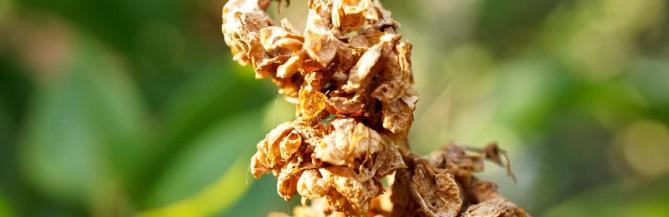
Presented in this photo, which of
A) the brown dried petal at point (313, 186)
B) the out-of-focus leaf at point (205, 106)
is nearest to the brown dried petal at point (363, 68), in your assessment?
the brown dried petal at point (313, 186)

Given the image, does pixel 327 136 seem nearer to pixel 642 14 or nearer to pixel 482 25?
pixel 482 25

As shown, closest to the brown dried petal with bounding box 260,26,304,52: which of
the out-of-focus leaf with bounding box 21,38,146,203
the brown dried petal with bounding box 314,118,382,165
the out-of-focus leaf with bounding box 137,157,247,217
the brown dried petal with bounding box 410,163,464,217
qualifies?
the brown dried petal with bounding box 314,118,382,165

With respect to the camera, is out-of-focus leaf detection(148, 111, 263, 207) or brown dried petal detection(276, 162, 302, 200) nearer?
brown dried petal detection(276, 162, 302, 200)

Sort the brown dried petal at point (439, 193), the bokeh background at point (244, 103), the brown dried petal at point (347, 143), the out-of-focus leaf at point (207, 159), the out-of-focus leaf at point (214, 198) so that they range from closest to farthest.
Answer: the brown dried petal at point (347, 143)
the brown dried petal at point (439, 193)
the out-of-focus leaf at point (214, 198)
the out-of-focus leaf at point (207, 159)
the bokeh background at point (244, 103)

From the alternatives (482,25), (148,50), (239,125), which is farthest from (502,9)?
(239,125)

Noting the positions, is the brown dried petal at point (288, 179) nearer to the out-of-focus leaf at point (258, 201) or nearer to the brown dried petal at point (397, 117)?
the brown dried petal at point (397, 117)

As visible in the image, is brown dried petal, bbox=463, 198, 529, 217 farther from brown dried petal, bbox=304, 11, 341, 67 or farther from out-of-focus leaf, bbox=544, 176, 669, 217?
out-of-focus leaf, bbox=544, 176, 669, 217

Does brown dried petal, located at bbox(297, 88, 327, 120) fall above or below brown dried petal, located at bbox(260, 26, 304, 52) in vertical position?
below
